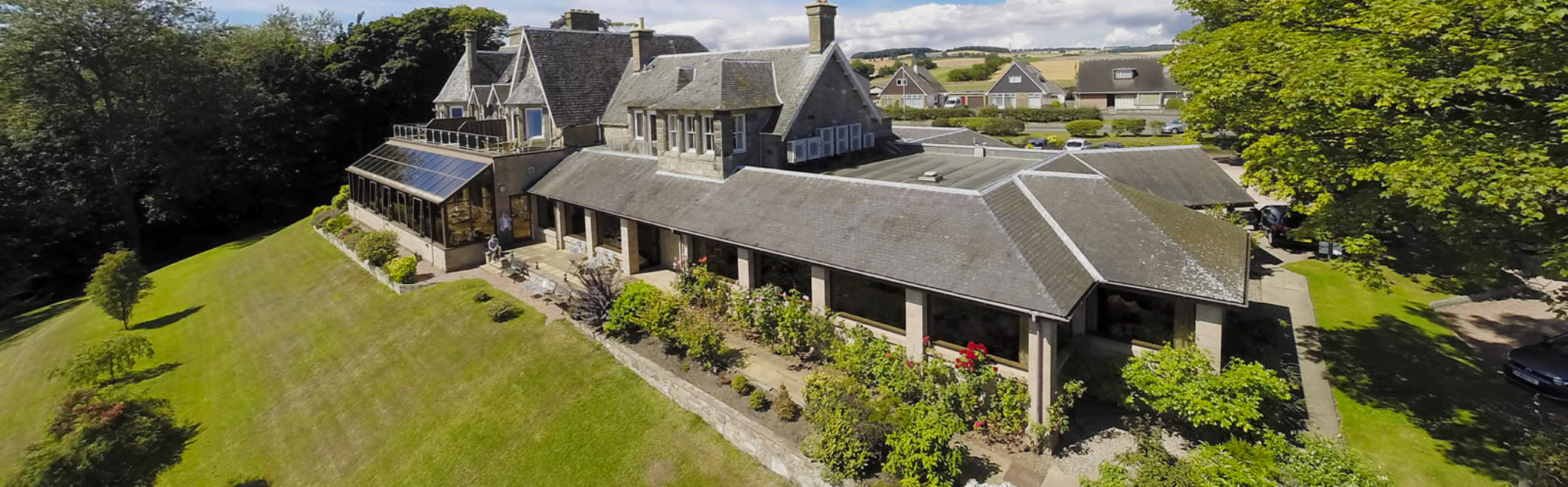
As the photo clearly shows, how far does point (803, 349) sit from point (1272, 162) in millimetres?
12890

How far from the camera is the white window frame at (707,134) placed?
26.1 metres

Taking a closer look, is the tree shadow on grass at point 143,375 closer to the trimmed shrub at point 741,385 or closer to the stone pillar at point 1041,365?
the trimmed shrub at point 741,385

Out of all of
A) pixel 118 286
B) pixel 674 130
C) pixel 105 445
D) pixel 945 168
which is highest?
pixel 674 130

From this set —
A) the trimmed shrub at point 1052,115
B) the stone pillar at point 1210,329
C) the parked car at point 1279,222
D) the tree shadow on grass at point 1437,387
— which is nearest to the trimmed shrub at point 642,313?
the stone pillar at point 1210,329

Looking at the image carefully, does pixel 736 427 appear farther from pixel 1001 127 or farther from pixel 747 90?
pixel 1001 127

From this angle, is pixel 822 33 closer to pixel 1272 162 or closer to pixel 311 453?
pixel 1272 162

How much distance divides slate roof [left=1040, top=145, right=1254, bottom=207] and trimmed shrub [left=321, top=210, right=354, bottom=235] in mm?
36504

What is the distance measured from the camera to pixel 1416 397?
17781 mm

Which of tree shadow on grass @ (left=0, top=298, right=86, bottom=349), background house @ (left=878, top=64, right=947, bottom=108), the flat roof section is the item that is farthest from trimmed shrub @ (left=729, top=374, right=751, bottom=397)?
background house @ (left=878, top=64, right=947, bottom=108)

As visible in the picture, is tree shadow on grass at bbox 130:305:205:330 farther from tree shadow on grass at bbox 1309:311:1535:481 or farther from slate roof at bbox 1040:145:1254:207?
tree shadow on grass at bbox 1309:311:1535:481

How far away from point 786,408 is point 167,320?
32620 mm

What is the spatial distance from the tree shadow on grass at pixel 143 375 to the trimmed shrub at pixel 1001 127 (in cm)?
6123

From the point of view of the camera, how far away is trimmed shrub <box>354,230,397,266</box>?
103 ft

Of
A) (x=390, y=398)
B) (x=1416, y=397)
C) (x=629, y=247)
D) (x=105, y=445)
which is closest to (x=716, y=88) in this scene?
(x=629, y=247)
